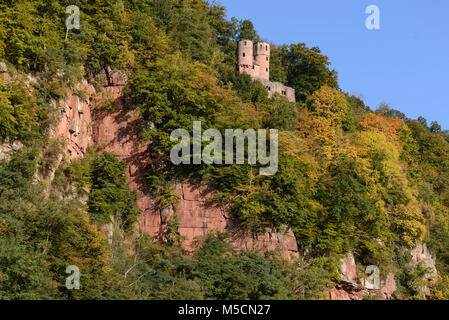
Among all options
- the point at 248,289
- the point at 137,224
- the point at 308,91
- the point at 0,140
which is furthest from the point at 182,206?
the point at 308,91

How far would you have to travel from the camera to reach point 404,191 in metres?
43.8

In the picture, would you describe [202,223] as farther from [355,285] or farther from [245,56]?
[245,56]

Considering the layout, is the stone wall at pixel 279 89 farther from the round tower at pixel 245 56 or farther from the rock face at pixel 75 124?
the rock face at pixel 75 124

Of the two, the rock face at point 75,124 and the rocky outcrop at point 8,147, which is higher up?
the rock face at point 75,124

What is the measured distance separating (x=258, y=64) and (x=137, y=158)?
2214 centimetres

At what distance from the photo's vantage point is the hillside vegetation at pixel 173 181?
87.6 feet

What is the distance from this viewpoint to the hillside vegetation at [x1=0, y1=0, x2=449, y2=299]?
87.6 feet

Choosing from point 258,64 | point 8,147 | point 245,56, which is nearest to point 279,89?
point 258,64

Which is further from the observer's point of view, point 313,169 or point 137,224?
point 313,169

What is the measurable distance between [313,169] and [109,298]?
16.1 metres

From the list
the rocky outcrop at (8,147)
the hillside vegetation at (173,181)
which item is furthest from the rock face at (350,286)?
the rocky outcrop at (8,147)
